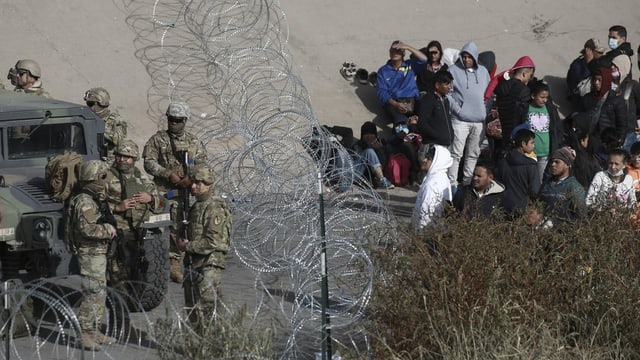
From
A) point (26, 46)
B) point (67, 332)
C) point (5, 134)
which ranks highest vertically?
point (26, 46)

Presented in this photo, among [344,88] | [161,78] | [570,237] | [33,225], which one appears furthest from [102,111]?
[344,88]

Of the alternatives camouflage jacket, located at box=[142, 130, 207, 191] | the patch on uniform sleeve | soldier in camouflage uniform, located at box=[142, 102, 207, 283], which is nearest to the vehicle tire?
soldier in camouflage uniform, located at box=[142, 102, 207, 283]

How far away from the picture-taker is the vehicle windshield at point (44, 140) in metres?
10.9

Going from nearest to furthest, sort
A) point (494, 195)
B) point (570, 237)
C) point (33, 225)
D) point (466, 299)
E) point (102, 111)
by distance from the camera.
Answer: point (466, 299) → point (570, 237) → point (33, 225) → point (494, 195) → point (102, 111)

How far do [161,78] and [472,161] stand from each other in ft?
16.0

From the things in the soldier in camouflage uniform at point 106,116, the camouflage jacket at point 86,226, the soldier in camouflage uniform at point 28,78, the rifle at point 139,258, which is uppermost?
the soldier in camouflage uniform at point 28,78

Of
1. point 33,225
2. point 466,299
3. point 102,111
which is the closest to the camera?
point 466,299

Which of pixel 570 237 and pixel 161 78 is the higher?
pixel 161 78

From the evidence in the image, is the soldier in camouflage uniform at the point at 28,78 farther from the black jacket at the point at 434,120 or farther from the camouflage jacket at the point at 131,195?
the black jacket at the point at 434,120

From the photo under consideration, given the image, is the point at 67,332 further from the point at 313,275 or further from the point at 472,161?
the point at 472,161

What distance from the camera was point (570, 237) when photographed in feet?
29.9

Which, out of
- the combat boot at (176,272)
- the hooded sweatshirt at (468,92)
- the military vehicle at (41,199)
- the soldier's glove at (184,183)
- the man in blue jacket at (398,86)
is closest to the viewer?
the military vehicle at (41,199)

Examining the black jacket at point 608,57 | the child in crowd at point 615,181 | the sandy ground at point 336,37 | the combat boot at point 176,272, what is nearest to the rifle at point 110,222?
the combat boot at point 176,272

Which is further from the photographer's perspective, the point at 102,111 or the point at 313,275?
the point at 102,111
